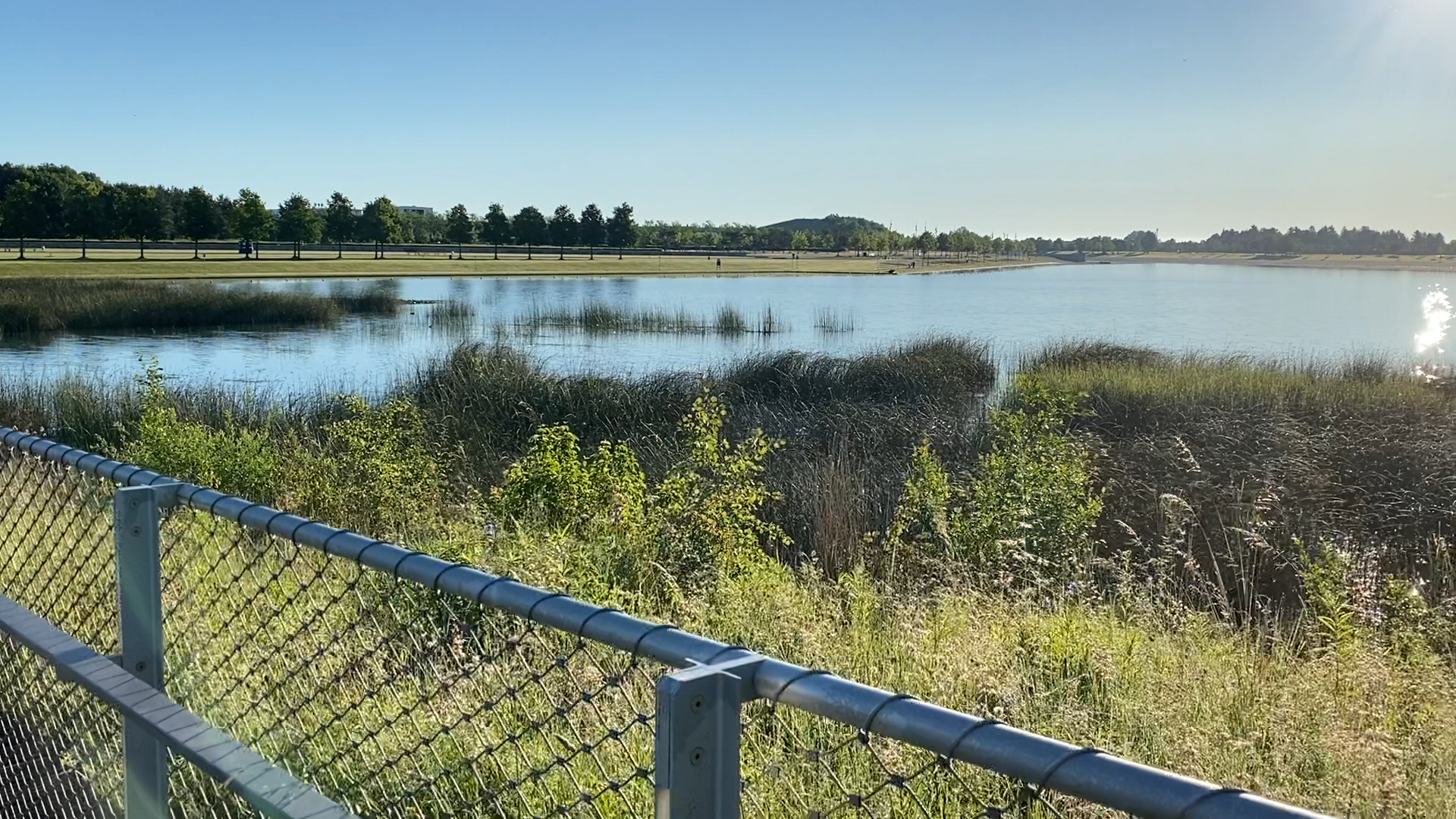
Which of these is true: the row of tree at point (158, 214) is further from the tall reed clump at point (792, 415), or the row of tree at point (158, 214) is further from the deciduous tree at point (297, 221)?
the tall reed clump at point (792, 415)

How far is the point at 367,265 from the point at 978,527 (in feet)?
279

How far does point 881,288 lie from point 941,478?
74053 mm

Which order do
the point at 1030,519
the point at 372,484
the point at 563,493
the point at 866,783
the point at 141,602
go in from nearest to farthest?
the point at 141,602, the point at 866,783, the point at 563,493, the point at 1030,519, the point at 372,484

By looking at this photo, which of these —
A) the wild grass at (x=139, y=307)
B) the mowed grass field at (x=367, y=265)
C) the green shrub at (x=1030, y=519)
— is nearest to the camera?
the green shrub at (x=1030, y=519)

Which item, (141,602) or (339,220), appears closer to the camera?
(141,602)

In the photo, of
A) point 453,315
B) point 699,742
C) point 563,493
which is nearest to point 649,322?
point 453,315

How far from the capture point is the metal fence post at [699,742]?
132 centimetres

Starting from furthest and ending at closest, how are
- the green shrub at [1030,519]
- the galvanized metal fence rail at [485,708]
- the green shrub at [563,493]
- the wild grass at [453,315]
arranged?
the wild grass at [453,315] → the green shrub at [563,493] → the green shrub at [1030,519] → the galvanized metal fence rail at [485,708]

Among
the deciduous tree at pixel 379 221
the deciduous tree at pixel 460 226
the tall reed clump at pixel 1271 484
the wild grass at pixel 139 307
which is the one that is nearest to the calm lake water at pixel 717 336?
the wild grass at pixel 139 307

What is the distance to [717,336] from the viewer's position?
122 ft

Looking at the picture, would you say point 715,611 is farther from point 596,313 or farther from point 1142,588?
point 596,313

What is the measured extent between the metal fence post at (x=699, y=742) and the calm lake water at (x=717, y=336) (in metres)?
16.4

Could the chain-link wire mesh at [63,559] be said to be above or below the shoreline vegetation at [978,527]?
above

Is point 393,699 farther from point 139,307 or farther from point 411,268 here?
point 411,268
